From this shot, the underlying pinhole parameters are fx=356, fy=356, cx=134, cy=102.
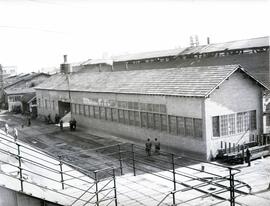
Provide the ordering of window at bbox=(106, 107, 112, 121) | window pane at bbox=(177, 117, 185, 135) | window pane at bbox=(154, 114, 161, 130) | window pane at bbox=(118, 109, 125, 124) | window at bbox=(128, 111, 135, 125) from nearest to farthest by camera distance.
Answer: window pane at bbox=(177, 117, 185, 135) → window pane at bbox=(154, 114, 161, 130) → window at bbox=(128, 111, 135, 125) → window pane at bbox=(118, 109, 125, 124) → window at bbox=(106, 107, 112, 121)

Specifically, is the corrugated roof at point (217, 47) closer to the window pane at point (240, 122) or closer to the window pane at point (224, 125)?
the window pane at point (240, 122)

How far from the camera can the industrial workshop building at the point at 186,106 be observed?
71.4 feet

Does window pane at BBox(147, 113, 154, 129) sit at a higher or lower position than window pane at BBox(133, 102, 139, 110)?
lower

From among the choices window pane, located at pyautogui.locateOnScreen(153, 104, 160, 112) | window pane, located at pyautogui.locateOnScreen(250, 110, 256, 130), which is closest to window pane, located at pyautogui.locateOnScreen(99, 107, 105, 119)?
window pane, located at pyautogui.locateOnScreen(153, 104, 160, 112)

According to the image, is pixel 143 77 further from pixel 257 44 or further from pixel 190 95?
pixel 257 44

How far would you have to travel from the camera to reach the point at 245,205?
42.4 feet

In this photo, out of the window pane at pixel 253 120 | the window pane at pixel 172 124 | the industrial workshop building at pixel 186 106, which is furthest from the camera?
the window pane at pixel 172 124

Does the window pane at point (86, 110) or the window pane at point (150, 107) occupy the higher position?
the window pane at point (150, 107)

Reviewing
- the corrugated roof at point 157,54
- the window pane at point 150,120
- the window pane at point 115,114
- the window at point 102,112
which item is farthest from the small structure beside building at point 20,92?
the window pane at point 150,120

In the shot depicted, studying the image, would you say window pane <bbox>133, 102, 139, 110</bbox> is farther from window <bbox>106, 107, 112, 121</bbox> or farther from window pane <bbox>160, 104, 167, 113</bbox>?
window <bbox>106, 107, 112, 121</bbox>

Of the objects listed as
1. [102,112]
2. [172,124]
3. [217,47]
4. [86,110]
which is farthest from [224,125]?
[217,47]

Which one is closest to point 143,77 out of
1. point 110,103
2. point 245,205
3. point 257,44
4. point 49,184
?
point 110,103

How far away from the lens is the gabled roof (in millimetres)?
22219

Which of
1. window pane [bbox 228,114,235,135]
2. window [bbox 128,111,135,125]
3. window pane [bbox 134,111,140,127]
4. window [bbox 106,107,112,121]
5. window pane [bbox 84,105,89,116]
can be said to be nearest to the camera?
window pane [bbox 228,114,235,135]
